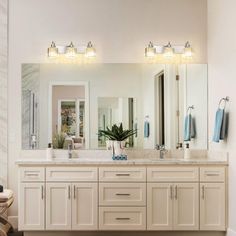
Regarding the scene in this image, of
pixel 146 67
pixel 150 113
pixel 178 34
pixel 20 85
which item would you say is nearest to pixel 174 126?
pixel 150 113

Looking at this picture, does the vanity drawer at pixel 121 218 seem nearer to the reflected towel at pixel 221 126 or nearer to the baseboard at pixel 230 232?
the baseboard at pixel 230 232

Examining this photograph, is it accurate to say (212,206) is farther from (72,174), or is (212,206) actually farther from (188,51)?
(188,51)

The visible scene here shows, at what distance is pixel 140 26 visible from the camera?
5551 mm

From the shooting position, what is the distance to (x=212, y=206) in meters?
4.92

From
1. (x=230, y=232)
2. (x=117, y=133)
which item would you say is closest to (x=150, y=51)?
(x=117, y=133)

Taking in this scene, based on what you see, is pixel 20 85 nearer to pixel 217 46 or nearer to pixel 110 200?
pixel 110 200

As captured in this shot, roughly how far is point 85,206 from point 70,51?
73.2 inches

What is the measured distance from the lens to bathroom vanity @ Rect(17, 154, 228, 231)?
16.0 ft

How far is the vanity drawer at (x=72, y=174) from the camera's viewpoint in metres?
4.89

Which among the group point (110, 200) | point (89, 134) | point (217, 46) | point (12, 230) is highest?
point (217, 46)

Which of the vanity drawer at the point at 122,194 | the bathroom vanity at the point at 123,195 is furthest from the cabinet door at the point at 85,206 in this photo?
the vanity drawer at the point at 122,194

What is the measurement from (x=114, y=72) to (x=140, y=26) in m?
0.65

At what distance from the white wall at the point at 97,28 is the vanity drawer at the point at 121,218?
1.22 metres

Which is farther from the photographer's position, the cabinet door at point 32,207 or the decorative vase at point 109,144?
the decorative vase at point 109,144
